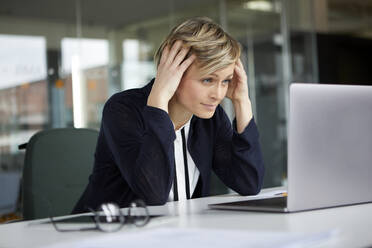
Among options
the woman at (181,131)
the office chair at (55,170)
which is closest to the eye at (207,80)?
the woman at (181,131)

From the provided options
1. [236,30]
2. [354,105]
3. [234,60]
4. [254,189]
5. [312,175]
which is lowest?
[254,189]

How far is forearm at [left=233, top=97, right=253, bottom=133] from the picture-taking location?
1.89 meters

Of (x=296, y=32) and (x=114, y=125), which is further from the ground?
(x=296, y=32)

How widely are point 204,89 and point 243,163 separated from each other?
269 millimetres

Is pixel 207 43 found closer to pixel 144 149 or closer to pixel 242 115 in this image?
pixel 242 115

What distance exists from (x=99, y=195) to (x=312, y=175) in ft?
2.56

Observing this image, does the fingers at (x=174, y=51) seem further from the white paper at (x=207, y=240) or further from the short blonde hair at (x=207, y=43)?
the white paper at (x=207, y=240)

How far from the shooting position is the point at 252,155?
1.88 m

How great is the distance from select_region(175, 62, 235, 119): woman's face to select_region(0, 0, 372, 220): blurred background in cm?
317

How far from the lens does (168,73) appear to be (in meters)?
1.80

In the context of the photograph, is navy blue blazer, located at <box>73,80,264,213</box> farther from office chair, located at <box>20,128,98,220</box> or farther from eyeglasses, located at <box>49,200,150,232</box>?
eyeglasses, located at <box>49,200,150,232</box>

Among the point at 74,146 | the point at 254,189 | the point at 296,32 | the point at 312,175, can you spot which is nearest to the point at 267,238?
the point at 312,175

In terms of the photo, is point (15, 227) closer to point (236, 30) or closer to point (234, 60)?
Answer: point (234, 60)

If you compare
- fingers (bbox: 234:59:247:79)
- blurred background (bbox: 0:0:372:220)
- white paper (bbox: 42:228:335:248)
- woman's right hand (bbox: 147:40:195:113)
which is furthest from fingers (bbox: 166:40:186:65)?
blurred background (bbox: 0:0:372:220)
